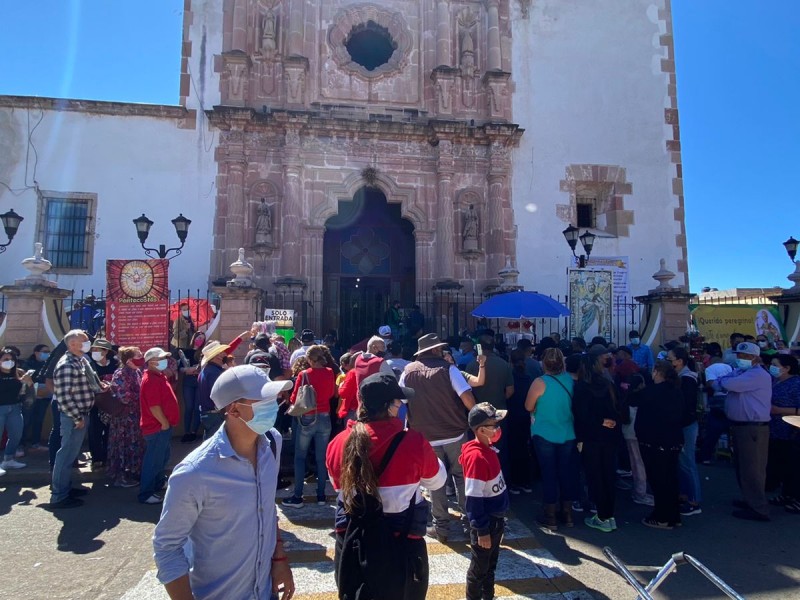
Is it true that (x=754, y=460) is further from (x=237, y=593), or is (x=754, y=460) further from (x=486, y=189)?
(x=486, y=189)

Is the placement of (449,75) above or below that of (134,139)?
above

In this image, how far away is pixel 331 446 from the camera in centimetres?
305

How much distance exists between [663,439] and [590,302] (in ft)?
32.4

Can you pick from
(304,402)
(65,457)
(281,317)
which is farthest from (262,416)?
(281,317)

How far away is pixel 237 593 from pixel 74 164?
14.6 m

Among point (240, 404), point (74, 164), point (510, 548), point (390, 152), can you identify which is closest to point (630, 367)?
point (510, 548)

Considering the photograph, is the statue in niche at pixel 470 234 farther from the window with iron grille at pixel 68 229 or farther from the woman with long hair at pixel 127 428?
the window with iron grille at pixel 68 229

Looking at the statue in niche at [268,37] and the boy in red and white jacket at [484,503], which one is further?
the statue in niche at [268,37]

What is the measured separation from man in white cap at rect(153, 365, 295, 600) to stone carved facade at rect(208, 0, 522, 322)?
11036 millimetres

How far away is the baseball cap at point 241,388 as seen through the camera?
231 centimetres

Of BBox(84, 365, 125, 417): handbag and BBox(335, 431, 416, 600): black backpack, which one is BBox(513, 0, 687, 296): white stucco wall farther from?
BBox(335, 431, 416, 600): black backpack

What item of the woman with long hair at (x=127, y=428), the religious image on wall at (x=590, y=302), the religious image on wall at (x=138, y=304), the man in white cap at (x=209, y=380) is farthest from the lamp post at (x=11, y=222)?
the religious image on wall at (x=590, y=302)

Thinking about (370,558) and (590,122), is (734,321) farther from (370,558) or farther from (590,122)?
(370,558)

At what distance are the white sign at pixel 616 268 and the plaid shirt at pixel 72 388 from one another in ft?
41.8
